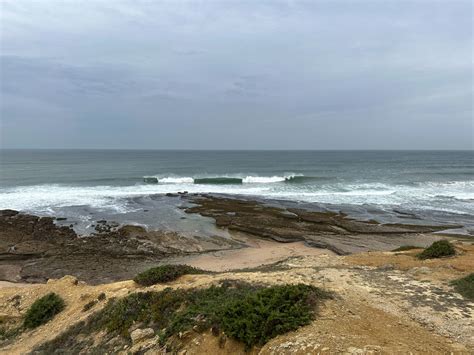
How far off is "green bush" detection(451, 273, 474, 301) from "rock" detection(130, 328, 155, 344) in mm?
6905

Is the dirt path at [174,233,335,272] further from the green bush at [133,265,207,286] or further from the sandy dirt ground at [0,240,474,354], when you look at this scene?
the green bush at [133,265,207,286]

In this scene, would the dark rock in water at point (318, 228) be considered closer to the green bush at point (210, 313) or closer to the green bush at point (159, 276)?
the green bush at point (159, 276)

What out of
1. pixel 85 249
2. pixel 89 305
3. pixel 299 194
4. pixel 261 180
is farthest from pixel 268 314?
pixel 261 180

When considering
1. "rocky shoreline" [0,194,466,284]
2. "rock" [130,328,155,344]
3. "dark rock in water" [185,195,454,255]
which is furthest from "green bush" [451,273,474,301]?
"dark rock in water" [185,195,454,255]

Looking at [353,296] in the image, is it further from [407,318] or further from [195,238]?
[195,238]

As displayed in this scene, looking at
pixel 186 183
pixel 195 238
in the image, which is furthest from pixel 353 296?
pixel 186 183

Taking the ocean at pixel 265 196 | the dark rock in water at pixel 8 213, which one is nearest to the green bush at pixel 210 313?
the ocean at pixel 265 196

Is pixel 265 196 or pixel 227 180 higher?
pixel 227 180

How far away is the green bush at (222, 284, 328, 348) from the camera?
537cm

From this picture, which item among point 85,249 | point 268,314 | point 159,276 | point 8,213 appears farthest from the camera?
point 8,213

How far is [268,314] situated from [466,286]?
17.1ft

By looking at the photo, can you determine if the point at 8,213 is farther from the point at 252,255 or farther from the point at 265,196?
the point at 265,196

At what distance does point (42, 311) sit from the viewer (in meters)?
8.84

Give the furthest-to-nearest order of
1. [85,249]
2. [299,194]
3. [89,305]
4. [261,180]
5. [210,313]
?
[261,180] < [299,194] < [85,249] < [89,305] < [210,313]
